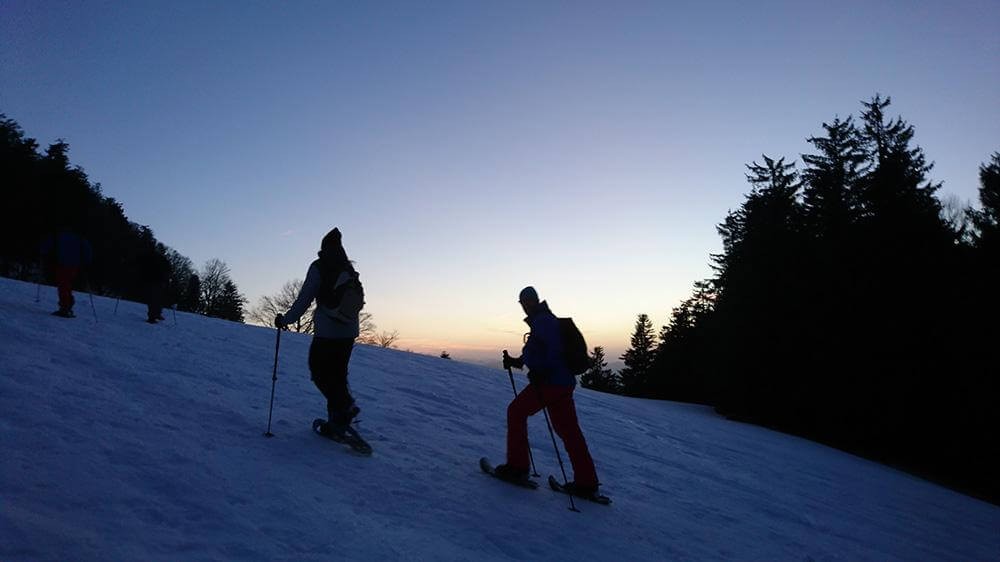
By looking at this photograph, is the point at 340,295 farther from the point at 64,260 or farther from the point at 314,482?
the point at 64,260

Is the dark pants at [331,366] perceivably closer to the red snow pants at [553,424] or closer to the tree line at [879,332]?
the red snow pants at [553,424]

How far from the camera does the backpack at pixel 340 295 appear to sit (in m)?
6.40

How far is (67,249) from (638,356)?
2673 inches

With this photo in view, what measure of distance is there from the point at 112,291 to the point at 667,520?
7196 cm

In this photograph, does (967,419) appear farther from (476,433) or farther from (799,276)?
(476,433)

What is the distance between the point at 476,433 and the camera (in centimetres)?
979

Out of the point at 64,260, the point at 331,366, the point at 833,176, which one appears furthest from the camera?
the point at 833,176

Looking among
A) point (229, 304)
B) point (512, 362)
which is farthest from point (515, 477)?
point (229, 304)

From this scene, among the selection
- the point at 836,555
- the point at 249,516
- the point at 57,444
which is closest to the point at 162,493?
the point at 249,516

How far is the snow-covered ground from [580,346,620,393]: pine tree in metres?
58.9

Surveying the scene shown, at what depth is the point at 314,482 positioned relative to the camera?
5402 mm

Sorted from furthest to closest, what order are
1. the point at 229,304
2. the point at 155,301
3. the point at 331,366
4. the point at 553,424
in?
1. the point at 229,304
2. the point at 155,301
3. the point at 553,424
4. the point at 331,366

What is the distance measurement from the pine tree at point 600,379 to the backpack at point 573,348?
210ft

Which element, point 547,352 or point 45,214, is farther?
point 45,214
